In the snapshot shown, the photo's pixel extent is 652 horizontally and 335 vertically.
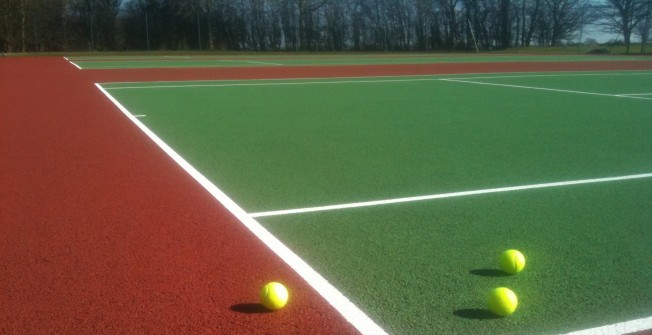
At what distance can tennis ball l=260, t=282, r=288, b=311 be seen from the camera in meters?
3.75

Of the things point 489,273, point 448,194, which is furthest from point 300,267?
point 448,194

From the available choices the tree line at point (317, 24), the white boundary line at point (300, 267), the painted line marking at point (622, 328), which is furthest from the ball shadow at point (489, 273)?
the tree line at point (317, 24)

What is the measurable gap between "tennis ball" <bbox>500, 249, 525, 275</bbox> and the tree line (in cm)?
4591

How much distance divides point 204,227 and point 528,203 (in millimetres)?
3013

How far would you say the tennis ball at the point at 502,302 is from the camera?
3654mm

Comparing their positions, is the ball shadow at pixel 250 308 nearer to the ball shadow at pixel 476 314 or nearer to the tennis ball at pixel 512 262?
the ball shadow at pixel 476 314

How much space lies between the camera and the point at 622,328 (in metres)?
3.57

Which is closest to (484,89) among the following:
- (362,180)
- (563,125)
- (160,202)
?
(563,125)

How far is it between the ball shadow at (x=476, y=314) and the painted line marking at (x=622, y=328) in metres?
0.44

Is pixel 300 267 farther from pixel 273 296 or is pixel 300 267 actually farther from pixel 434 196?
pixel 434 196

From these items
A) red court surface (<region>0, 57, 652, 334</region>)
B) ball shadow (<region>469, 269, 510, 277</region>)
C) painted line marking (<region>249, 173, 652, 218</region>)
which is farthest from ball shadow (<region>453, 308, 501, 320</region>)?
painted line marking (<region>249, 173, 652, 218</region>)

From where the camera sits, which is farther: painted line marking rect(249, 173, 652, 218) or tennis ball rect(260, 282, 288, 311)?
painted line marking rect(249, 173, 652, 218)

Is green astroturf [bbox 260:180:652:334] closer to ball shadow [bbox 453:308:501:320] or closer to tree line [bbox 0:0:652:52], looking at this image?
ball shadow [bbox 453:308:501:320]

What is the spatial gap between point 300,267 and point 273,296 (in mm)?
721
